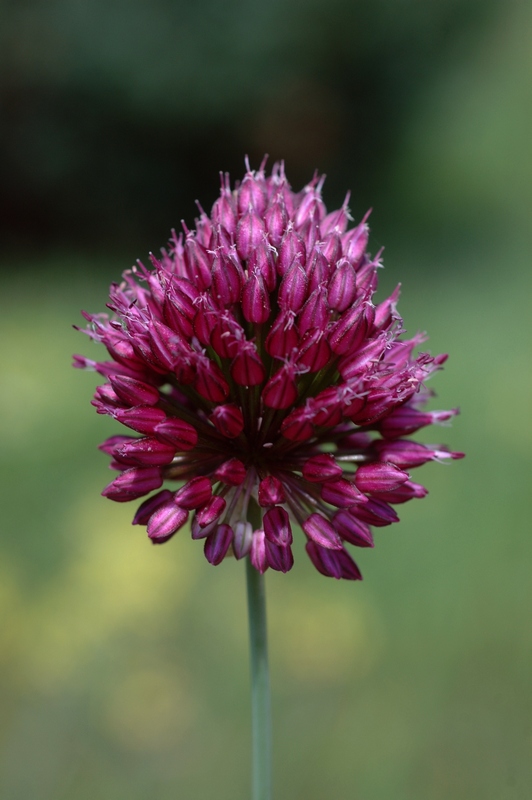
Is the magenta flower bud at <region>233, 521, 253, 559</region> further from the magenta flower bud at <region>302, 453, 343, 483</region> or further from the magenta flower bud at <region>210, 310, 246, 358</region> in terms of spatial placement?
the magenta flower bud at <region>210, 310, 246, 358</region>

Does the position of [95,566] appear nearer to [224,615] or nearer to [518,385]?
[224,615]

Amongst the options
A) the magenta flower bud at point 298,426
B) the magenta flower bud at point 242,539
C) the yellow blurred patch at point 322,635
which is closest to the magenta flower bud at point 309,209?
the magenta flower bud at point 298,426

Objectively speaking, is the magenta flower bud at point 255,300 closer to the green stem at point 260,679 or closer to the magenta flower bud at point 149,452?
the magenta flower bud at point 149,452

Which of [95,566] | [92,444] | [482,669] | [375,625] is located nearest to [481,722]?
[482,669]

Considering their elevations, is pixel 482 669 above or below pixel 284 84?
below

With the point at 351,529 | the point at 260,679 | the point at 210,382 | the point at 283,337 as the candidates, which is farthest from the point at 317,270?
the point at 260,679

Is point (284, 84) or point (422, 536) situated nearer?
point (422, 536)
